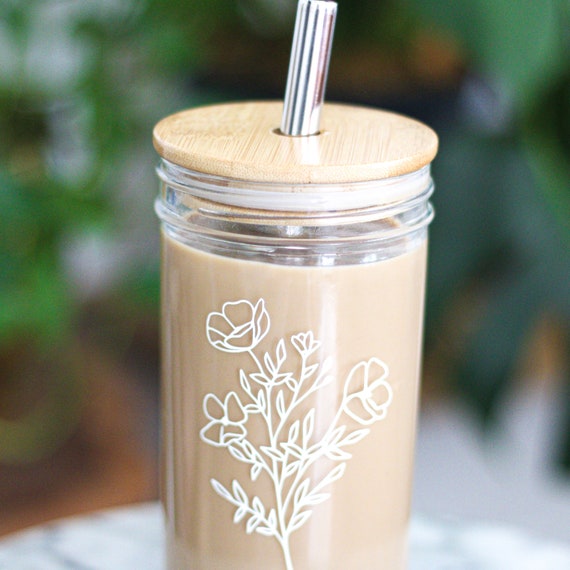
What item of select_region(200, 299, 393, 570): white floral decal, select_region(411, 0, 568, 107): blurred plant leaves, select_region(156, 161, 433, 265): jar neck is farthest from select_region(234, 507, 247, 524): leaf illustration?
select_region(411, 0, 568, 107): blurred plant leaves

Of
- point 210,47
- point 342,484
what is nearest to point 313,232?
point 342,484

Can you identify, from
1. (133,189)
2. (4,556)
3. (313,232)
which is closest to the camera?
(313,232)

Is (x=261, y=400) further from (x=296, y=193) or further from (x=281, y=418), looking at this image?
(x=296, y=193)

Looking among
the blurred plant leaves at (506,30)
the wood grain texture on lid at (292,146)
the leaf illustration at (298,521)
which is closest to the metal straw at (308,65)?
the wood grain texture on lid at (292,146)

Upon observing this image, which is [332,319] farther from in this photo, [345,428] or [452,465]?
[452,465]

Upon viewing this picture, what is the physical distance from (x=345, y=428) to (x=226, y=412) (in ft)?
0.23

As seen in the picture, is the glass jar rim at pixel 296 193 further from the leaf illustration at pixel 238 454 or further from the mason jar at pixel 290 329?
the leaf illustration at pixel 238 454

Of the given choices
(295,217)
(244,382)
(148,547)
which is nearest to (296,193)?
(295,217)

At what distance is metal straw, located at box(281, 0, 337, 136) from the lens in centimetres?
51

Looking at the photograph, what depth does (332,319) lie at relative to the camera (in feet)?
1.68

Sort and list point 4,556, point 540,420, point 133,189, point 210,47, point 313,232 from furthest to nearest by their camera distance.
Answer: point 540,420, point 133,189, point 210,47, point 4,556, point 313,232

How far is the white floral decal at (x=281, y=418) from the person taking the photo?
1.69ft

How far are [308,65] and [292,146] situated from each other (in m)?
0.05

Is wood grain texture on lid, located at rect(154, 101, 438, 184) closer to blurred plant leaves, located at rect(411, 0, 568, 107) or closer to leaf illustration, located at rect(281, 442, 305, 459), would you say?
leaf illustration, located at rect(281, 442, 305, 459)
